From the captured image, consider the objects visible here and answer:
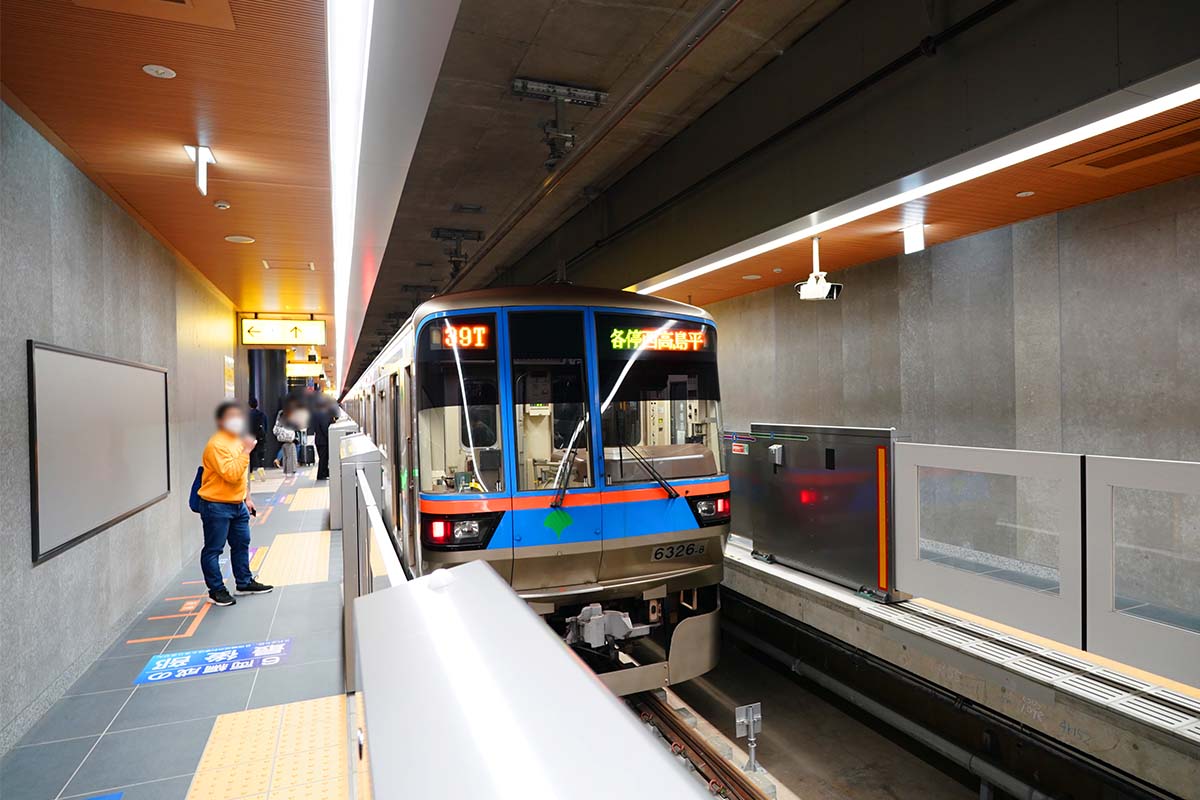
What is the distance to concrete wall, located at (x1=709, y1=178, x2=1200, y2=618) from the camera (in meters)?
5.48

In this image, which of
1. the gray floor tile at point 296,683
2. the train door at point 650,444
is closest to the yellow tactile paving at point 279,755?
the gray floor tile at point 296,683

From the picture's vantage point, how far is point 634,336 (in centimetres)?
461

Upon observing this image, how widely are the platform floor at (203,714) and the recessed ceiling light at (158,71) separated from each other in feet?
11.0

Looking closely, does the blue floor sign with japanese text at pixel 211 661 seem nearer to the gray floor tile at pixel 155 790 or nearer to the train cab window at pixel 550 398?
the gray floor tile at pixel 155 790

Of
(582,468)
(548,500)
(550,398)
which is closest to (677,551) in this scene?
(582,468)

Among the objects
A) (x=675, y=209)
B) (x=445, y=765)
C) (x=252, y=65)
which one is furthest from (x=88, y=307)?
(x=445, y=765)

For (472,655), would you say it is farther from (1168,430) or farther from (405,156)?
(1168,430)

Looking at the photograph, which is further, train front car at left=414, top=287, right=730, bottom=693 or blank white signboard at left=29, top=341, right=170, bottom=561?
train front car at left=414, top=287, right=730, bottom=693

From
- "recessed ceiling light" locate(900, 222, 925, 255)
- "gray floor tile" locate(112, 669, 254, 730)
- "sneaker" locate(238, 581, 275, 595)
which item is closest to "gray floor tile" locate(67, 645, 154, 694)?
"gray floor tile" locate(112, 669, 254, 730)

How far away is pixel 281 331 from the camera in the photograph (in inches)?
464

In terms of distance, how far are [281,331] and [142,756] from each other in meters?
Result: 9.49

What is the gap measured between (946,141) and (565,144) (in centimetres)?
317

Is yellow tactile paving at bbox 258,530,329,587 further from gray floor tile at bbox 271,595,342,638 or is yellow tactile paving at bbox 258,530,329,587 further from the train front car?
the train front car

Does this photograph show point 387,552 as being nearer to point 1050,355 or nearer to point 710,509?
point 710,509
